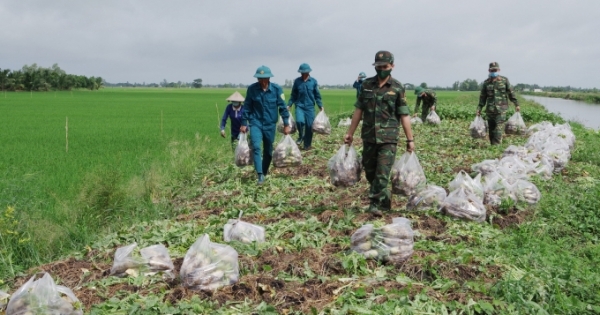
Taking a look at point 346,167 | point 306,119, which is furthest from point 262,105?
point 306,119

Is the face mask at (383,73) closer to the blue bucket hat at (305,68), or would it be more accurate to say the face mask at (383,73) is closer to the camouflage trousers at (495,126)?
the blue bucket hat at (305,68)

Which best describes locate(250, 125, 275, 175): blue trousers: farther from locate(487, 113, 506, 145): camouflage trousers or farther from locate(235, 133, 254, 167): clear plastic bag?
locate(487, 113, 506, 145): camouflage trousers

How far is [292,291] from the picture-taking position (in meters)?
4.10

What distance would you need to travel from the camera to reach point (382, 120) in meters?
6.18

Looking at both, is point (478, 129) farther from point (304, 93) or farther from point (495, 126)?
point (304, 93)

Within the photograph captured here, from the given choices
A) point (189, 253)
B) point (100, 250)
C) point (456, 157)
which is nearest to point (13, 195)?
point (100, 250)

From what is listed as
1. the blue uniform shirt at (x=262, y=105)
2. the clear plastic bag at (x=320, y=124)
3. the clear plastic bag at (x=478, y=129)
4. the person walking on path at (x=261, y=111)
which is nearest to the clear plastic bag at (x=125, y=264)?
the person walking on path at (x=261, y=111)

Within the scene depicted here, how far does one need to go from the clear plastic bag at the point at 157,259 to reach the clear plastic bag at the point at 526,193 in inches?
176

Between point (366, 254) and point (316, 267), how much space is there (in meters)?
0.47

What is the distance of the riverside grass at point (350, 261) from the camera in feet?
Result: 12.6

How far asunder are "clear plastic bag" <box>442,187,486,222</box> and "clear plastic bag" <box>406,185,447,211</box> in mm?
136

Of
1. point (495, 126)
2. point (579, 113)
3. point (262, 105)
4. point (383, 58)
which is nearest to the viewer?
point (383, 58)

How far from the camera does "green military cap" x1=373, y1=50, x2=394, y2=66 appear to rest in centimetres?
599

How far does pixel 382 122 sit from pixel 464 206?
1332 millimetres
